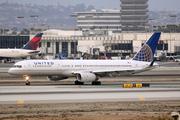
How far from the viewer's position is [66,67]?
50.7m

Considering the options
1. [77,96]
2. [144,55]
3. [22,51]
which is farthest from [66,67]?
[22,51]

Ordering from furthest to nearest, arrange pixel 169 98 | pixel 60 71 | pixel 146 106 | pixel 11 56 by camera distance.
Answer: pixel 11 56 → pixel 60 71 → pixel 169 98 → pixel 146 106

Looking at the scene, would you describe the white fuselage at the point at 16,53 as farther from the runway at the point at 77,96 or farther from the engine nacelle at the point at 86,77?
the runway at the point at 77,96

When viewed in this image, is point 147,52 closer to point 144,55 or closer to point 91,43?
point 144,55

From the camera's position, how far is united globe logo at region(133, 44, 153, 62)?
186 ft

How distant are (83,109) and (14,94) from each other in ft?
40.4

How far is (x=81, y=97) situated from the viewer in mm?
36656

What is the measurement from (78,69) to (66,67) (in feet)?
6.57

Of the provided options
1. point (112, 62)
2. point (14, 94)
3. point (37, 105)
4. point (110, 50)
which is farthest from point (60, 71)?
point (110, 50)

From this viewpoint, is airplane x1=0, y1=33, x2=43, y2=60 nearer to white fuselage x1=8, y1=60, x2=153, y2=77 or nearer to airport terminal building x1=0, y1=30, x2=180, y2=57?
airport terminal building x1=0, y1=30, x2=180, y2=57

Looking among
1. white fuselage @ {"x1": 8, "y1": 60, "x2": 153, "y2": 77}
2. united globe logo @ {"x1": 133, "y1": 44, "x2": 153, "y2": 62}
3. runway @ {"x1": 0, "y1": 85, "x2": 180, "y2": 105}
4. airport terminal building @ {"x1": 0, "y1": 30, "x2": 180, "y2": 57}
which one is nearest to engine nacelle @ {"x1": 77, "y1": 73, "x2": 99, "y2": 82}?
white fuselage @ {"x1": 8, "y1": 60, "x2": 153, "y2": 77}

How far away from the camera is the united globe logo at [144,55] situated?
56781 millimetres

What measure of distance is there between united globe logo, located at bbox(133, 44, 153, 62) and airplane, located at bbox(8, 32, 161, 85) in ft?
3.42

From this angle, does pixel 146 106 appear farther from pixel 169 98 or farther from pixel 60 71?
pixel 60 71
